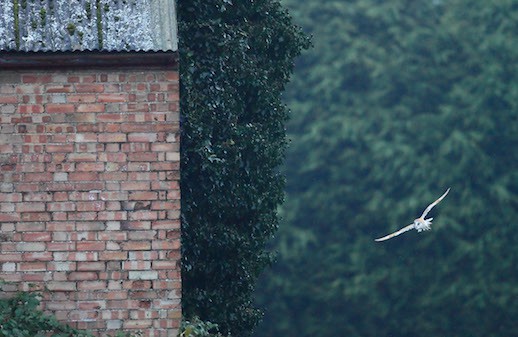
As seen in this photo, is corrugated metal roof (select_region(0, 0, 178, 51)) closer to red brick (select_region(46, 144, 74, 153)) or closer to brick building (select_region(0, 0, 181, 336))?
brick building (select_region(0, 0, 181, 336))

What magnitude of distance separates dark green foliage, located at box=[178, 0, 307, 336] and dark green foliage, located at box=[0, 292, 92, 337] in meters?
2.88

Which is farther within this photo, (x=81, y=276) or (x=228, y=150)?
(x=228, y=150)

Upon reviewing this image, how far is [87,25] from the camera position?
8.36m

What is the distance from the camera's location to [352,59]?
24.2 m

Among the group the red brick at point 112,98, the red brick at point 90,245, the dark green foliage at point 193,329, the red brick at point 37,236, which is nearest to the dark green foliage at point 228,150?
the dark green foliage at point 193,329

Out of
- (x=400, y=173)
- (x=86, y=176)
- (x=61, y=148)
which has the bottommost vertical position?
(x=86, y=176)

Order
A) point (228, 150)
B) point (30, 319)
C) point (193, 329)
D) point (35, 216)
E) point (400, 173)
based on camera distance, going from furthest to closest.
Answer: point (400, 173) → point (228, 150) → point (193, 329) → point (35, 216) → point (30, 319)

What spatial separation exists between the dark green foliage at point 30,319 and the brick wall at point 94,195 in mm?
108

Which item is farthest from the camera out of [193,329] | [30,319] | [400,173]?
[400,173]

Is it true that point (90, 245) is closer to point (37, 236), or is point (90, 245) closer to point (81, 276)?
point (81, 276)

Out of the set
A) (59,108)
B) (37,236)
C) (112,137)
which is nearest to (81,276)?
(37,236)

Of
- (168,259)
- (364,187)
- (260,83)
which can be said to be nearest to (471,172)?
(364,187)

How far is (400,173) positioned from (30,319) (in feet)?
51.4

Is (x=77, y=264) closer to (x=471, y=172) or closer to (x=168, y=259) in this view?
(x=168, y=259)
